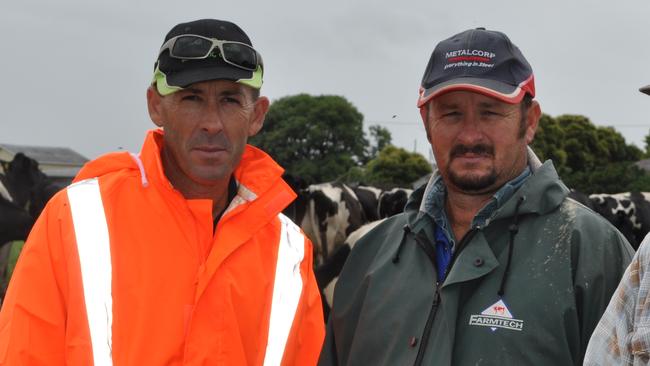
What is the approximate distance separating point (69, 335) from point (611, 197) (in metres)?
14.8

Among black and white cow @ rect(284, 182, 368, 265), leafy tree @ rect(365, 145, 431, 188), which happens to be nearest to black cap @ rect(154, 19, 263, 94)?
black and white cow @ rect(284, 182, 368, 265)

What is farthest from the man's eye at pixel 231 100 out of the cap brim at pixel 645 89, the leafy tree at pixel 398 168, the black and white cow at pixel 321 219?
the leafy tree at pixel 398 168

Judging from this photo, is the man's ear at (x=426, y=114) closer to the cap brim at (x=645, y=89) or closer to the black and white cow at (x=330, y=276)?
the cap brim at (x=645, y=89)

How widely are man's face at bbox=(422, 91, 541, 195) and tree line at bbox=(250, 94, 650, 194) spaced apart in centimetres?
3725

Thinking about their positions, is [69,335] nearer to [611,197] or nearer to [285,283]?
[285,283]

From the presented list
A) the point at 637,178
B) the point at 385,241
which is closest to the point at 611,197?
the point at 385,241

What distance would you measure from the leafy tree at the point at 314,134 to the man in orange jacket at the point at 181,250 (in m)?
50.0

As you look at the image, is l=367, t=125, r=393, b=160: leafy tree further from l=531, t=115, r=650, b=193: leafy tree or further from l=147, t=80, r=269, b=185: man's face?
l=147, t=80, r=269, b=185: man's face

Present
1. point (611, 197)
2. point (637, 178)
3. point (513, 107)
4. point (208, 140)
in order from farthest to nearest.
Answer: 1. point (637, 178)
2. point (611, 197)
3. point (208, 140)
4. point (513, 107)

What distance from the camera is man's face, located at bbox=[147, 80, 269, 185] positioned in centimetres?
337

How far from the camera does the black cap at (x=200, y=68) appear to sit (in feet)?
11.0

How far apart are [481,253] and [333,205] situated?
11.2 meters

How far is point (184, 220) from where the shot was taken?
3295 mm

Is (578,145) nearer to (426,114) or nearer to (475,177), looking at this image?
(426,114)
